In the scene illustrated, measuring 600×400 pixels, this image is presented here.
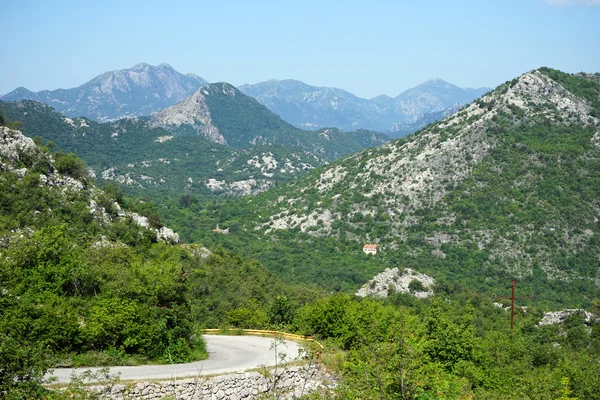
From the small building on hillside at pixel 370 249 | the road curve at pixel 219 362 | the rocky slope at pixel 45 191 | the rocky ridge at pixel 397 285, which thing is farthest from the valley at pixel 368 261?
the road curve at pixel 219 362

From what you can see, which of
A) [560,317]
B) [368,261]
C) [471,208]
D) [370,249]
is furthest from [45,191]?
[471,208]

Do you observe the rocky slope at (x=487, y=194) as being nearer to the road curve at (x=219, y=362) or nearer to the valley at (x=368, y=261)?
the valley at (x=368, y=261)

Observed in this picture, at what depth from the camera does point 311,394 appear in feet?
70.7

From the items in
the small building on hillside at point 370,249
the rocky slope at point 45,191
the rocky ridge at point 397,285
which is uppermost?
the rocky slope at point 45,191

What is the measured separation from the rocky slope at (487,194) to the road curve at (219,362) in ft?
221

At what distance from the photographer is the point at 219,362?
28.4 metres

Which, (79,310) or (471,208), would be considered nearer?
(79,310)

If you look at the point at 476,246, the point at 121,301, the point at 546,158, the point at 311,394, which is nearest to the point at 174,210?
the point at 476,246

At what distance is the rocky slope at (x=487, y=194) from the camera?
3875 inches

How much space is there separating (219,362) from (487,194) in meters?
92.4

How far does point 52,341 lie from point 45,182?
33.4 m

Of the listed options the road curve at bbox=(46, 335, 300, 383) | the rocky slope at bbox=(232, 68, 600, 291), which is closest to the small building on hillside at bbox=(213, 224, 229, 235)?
the rocky slope at bbox=(232, 68, 600, 291)

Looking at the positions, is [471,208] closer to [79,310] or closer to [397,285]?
[397,285]

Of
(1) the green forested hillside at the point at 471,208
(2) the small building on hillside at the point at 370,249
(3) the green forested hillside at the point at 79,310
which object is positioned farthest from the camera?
(2) the small building on hillside at the point at 370,249
